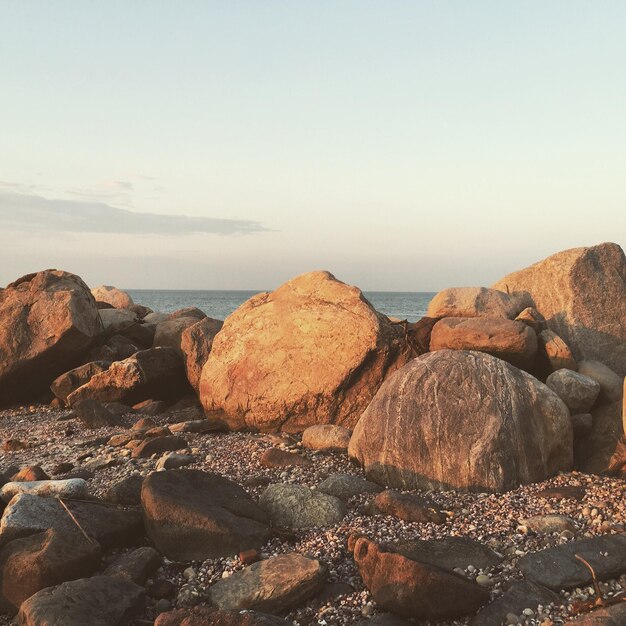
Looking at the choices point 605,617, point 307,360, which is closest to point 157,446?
point 307,360

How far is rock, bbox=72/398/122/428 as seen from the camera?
38.3ft

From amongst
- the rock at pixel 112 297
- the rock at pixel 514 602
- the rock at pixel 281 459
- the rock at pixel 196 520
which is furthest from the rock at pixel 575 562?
the rock at pixel 112 297

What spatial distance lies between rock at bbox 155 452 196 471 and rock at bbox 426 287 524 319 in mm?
5180

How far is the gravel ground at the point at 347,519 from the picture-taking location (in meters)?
5.36

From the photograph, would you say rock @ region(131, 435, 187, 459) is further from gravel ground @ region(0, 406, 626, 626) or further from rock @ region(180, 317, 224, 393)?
rock @ region(180, 317, 224, 393)

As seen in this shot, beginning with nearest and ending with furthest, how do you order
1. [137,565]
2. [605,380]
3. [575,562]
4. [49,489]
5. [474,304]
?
[575,562] < [137,565] < [49,489] < [605,380] < [474,304]

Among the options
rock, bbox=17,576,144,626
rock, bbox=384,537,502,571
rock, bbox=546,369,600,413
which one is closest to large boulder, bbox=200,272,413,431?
rock, bbox=546,369,600,413

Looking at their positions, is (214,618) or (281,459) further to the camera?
(281,459)

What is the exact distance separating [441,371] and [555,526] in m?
2.52

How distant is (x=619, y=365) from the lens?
11.5 meters

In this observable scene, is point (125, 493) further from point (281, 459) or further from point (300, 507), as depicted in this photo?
point (281, 459)

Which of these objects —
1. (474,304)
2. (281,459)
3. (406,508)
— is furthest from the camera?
(474,304)

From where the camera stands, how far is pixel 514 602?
5180mm

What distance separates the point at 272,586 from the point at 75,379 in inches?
383
